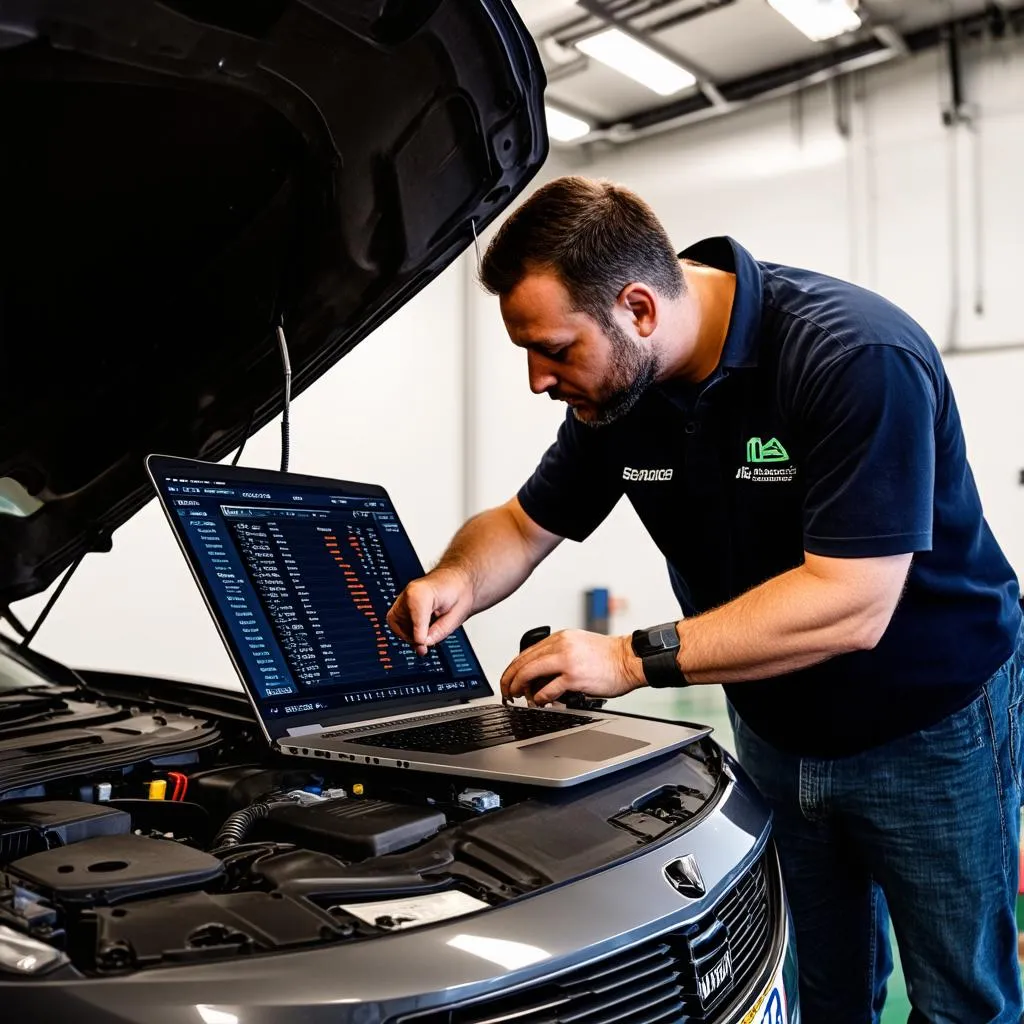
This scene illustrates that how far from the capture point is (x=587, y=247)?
1.40 metres

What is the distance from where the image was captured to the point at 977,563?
148 centimetres

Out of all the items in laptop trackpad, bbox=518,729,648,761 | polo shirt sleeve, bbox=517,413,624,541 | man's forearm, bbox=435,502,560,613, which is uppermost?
polo shirt sleeve, bbox=517,413,624,541

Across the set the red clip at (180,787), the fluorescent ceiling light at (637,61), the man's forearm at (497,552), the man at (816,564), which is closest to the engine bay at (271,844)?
the red clip at (180,787)

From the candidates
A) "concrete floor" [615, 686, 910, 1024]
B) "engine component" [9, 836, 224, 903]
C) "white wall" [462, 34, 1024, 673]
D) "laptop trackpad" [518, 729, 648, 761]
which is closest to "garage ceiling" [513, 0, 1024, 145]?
"white wall" [462, 34, 1024, 673]

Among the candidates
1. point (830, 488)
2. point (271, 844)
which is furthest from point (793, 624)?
point (271, 844)

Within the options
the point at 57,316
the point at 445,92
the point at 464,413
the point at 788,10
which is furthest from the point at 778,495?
the point at 464,413

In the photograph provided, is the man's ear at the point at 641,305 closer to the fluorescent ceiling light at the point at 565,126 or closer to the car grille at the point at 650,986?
the car grille at the point at 650,986

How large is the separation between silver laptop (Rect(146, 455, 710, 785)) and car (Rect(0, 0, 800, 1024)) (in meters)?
0.05

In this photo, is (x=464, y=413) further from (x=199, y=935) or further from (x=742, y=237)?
(x=199, y=935)

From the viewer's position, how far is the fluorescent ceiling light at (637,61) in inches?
206

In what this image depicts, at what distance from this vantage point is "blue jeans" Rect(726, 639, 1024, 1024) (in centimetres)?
143

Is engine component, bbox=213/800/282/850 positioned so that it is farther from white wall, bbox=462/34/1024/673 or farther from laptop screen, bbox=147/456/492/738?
white wall, bbox=462/34/1024/673

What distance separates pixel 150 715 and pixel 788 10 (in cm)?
458

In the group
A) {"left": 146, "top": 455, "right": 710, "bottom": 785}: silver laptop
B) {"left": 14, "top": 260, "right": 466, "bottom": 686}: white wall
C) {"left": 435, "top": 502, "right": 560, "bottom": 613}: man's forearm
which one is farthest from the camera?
{"left": 14, "top": 260, "right": 466, "bottom": 686}: white wall
